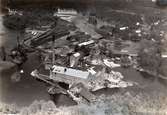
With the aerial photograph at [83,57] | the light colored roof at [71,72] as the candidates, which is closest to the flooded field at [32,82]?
the aerial photograph at [83,57]

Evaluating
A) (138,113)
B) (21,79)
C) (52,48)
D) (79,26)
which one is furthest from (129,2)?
(21,79)

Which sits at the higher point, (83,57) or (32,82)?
(83,57)

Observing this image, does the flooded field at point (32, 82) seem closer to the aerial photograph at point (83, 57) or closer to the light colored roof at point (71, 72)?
the aerial photograph at point (83, 57)

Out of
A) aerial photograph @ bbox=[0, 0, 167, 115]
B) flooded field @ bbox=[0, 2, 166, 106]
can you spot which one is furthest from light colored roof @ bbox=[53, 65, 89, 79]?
flooded field @ bbox=[0, 2, 166, 106]

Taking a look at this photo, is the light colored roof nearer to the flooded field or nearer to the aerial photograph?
the aerial photograph

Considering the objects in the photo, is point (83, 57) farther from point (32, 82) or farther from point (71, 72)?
point (32, 82)

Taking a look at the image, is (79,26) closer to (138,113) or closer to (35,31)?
(35,31)

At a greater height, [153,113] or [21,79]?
[21,79]

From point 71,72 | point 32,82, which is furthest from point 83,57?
point 32,82
